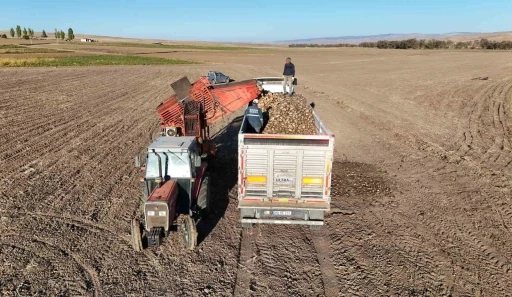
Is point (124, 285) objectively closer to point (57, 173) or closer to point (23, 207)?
point (23, 207)

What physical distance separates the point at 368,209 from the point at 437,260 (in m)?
2.76

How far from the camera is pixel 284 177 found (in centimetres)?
912

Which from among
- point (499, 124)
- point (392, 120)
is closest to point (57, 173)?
point (392, 120)

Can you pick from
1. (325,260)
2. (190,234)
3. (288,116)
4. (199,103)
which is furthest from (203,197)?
(288,116)

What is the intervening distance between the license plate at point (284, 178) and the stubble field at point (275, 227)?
150 centimetres

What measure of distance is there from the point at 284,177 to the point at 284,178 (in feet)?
0.09

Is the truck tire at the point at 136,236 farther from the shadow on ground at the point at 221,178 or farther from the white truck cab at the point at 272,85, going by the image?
the white truck cab at the point at 272,85

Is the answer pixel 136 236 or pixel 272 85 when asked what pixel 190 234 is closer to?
pixel 136 236

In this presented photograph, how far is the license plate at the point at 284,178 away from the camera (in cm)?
912

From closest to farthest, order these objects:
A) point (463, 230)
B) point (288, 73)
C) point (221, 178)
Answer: point (463, 230)
point (221, 178)
point (288, 73)

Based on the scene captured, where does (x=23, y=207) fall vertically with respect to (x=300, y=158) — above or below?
below

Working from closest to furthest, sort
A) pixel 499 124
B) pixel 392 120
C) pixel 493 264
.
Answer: pixel 493 264, pixel 499 124, pixel 392 120

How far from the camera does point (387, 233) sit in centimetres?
983

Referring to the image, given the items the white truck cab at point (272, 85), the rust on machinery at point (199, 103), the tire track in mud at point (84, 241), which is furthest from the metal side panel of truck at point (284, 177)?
the white truck cab at point (272, 85)
